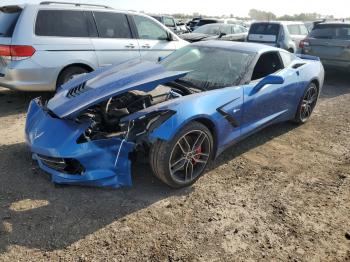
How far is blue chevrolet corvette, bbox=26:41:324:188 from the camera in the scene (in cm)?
350

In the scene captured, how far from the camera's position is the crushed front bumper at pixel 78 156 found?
341cm

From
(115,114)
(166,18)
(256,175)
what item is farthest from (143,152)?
(166,18)

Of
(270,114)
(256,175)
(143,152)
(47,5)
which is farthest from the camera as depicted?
(47,5)

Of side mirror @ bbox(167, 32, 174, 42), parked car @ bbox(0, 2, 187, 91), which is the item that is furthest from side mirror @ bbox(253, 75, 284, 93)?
side mirror @ bbox(167, 32, 174, 42)

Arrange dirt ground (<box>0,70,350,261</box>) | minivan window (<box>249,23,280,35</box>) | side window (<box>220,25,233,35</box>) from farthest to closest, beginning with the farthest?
side window (<box>220,25,233,35</box>) < minivan window (<box>249,23,280,35</box>) < dirt ground (<box>0,70,350,261</box>)

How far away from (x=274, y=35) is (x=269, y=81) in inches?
316

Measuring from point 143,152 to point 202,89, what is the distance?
1.11 meters

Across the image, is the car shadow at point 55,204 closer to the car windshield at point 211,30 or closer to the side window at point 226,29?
the car windshield at point 211,30

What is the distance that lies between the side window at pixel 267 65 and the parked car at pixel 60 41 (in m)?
3.15

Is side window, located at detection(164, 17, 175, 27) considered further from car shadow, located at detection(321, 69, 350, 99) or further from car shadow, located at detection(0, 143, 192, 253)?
car shadow, located at detection(0, 143, 192, 253)

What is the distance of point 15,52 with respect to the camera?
232 inches

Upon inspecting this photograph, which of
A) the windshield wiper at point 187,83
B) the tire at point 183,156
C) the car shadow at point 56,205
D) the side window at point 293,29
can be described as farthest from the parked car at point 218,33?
the car shadow at point 56,205

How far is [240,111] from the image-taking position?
428cm

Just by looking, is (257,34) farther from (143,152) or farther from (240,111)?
(143,152)
